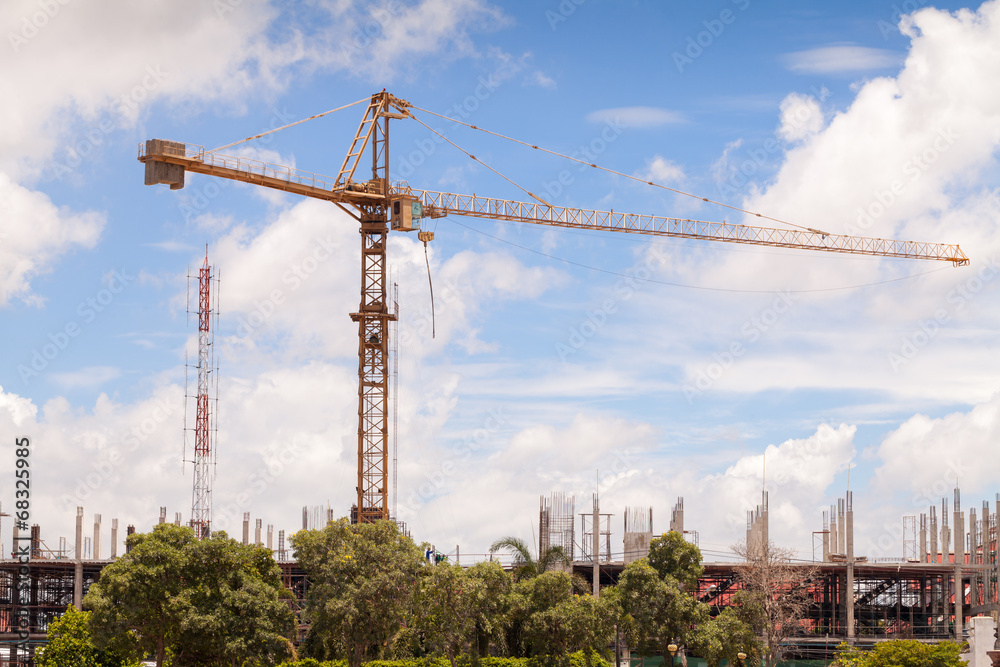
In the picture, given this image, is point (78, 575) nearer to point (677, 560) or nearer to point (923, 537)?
point (677, 560)

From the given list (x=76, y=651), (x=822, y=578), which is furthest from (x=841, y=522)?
(x=76, y=651)

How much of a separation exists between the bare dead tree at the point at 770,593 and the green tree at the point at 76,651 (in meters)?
30.8

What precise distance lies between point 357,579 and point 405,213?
113 ft

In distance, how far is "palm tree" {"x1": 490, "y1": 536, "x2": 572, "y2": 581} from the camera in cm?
5619

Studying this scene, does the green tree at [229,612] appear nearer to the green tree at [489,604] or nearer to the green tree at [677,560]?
the green tree at [489,604]

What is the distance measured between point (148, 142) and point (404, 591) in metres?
34.3

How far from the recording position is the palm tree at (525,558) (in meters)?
56.2

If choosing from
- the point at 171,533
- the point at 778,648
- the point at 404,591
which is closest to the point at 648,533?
the point at 778,648

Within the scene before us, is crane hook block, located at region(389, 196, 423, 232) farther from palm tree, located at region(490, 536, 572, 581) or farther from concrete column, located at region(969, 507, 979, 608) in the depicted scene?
concrete column, located at region(969, 507, 979, 608)

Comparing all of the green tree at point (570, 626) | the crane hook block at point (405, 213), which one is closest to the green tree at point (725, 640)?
the green tree at point (570, 626)

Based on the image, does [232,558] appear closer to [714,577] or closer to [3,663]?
[3,663]

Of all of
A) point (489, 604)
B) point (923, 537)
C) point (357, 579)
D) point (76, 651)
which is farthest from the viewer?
point (923, 537)

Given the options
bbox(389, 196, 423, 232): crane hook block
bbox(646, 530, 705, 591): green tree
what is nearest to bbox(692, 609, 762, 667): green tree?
bbox(646, 530, 705, 591): green tree

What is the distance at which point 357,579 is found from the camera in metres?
48.3
